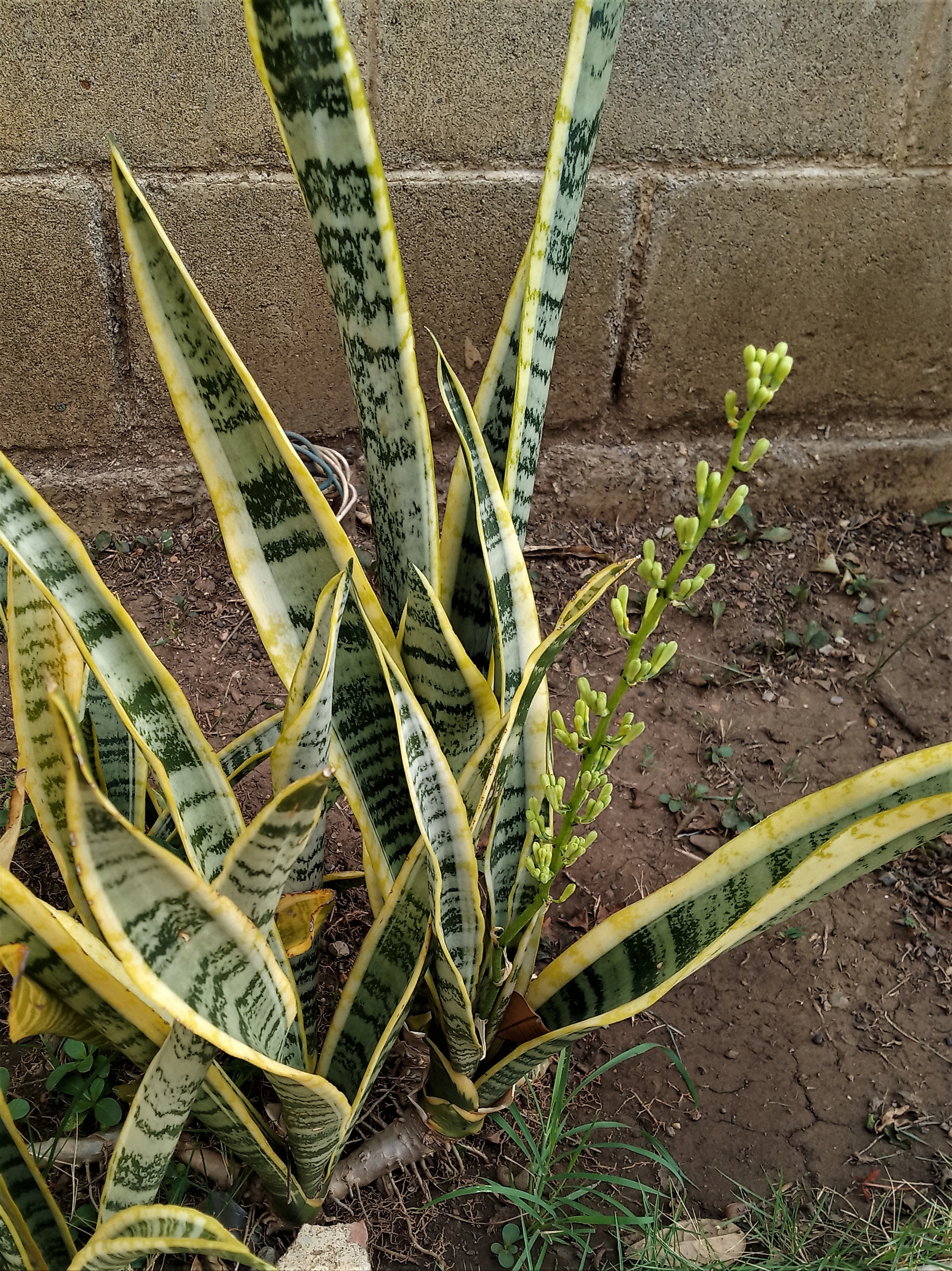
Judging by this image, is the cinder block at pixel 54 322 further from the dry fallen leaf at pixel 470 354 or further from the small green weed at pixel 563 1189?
the small green weed at pixel 563 1189

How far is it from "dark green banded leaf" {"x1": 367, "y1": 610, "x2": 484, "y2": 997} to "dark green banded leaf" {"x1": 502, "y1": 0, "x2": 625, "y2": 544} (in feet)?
0.79

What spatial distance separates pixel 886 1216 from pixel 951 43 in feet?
6.84

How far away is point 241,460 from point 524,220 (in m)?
1.32

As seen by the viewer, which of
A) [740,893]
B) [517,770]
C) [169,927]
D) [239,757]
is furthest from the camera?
[239,757]

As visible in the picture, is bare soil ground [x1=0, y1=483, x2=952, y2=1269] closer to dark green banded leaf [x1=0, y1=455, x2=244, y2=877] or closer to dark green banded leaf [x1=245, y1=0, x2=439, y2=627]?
dark green banded leaf [x1=0, y1=455, x2=244, y2=877]

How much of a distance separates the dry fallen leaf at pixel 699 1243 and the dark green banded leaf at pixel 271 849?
76 cm

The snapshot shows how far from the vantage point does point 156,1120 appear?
0.65m

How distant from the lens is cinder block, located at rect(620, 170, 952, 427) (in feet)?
6.20

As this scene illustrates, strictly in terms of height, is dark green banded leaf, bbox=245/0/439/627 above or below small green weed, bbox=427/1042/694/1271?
above

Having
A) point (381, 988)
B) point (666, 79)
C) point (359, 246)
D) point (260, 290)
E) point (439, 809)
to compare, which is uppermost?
point (666, 79)

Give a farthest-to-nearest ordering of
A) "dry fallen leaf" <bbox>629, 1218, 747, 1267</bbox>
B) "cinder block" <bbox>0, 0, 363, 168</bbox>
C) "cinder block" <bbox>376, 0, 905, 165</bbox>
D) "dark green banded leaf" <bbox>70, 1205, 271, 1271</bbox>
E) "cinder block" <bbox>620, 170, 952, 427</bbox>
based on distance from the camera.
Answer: "cinder block" <bbox>620, 170, 952, 427</bbox> → "cinder block" <bbox>376, 0, 905, 165</bbox> → "cinder block" <bbox>0, 0, 363, 168</bbox> → "dry fallen leaf" <bbox>629, 1218, 747, 1267</bbox> → "dark green banded leaf" <bbox>70, 1205, 271, 1271</bbox>

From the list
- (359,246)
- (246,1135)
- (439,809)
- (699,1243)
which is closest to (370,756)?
(439,809)

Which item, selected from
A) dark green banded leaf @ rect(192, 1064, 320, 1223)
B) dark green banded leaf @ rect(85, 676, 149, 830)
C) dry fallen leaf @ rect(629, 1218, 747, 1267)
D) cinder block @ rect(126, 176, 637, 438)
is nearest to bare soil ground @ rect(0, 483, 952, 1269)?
dry fallen leaf @ rect(629, 1218, 747, 1267)

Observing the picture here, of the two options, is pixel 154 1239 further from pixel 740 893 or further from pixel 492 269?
pixel 492 269
